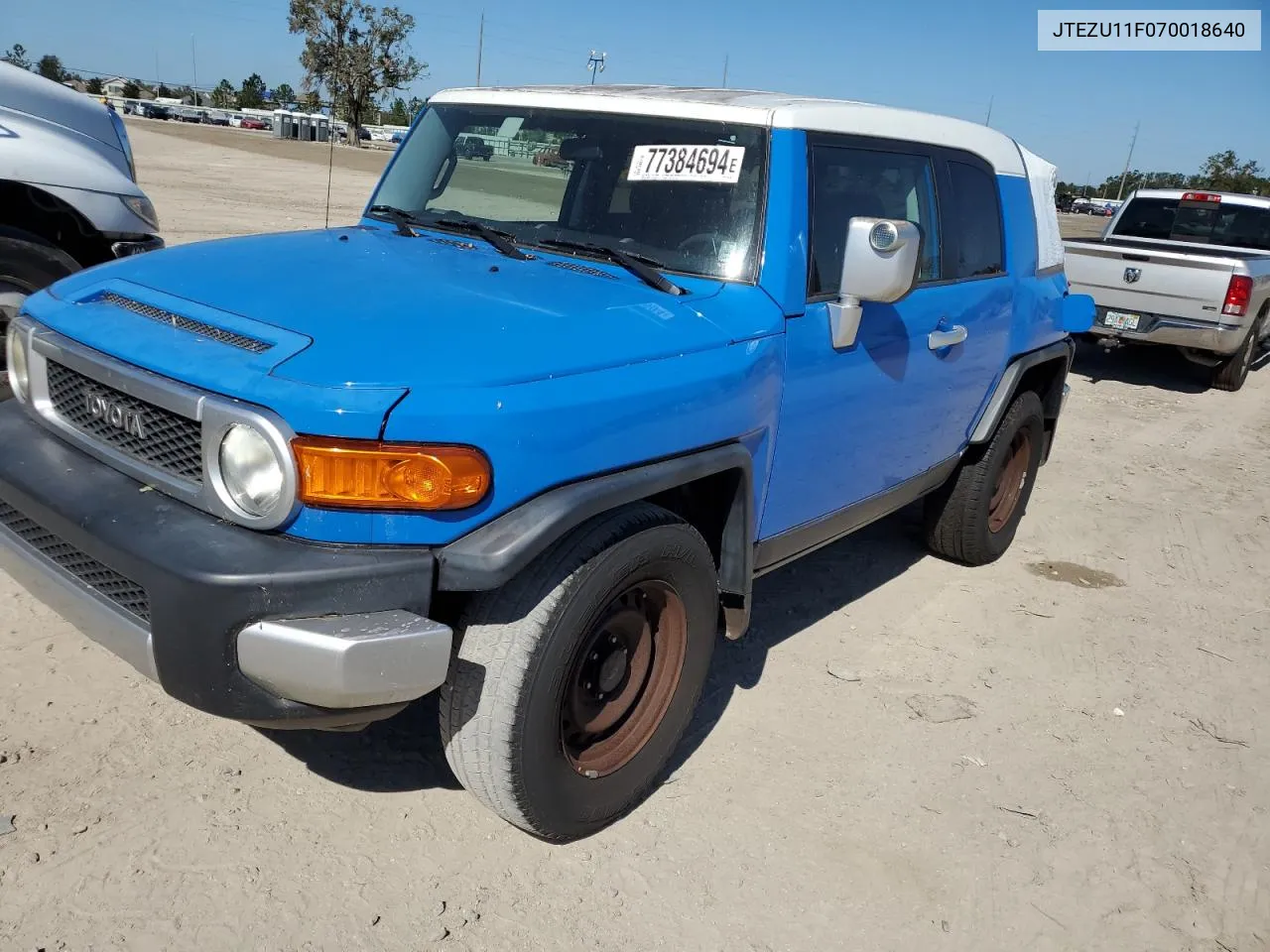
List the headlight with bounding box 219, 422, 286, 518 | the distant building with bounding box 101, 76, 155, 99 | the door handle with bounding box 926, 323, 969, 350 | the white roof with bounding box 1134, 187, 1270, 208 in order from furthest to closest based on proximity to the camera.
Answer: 1. the distant building with bounding box 101, 76, 155, 99
2. the white roof with bounding box 1134, 187, 1270, 208
3. the door handle with bounding box 926, 323, 969, 350
4. the headlight with bounding box 219, 422, 286, 518

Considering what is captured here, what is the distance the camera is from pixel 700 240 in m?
3.12

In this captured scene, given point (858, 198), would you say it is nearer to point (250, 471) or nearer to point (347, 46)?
point (250, 471)

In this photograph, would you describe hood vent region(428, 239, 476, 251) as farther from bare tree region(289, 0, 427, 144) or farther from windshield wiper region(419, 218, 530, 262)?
bare tree region(289, 0, 427, 144)

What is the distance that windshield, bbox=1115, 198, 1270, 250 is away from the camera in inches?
436

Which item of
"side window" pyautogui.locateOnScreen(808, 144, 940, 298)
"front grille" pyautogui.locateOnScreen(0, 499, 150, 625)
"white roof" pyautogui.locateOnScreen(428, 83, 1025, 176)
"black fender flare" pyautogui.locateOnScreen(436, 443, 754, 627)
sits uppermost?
"white roof" pyautogui.locateOnScreen(428, 83, 1025, 176)

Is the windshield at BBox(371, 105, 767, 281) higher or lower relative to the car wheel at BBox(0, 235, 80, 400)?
higher

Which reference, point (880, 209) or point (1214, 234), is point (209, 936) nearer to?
point (880, 209)

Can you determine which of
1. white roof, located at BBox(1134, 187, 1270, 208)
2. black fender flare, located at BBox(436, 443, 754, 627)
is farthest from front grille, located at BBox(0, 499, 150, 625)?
white roof, located at BBox(1134, 187, 1270, 208)

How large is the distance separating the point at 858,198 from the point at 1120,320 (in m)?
7.53

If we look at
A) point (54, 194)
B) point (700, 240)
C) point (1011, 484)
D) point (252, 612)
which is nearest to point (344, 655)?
point (252, 612)

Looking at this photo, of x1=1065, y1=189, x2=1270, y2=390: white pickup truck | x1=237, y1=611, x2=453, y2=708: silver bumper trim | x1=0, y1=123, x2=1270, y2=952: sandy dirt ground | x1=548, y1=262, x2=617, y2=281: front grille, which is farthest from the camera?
x1=1065, y1=189, x2=1270, y2=390: white pickup truck

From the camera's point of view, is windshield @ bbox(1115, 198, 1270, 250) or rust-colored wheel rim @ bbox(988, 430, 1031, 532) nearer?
rust-colored wheel rim @ bbox(988, 430, 1031, 532)

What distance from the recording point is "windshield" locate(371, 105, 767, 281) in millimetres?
3111

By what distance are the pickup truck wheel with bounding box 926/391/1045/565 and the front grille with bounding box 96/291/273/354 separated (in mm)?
3352
